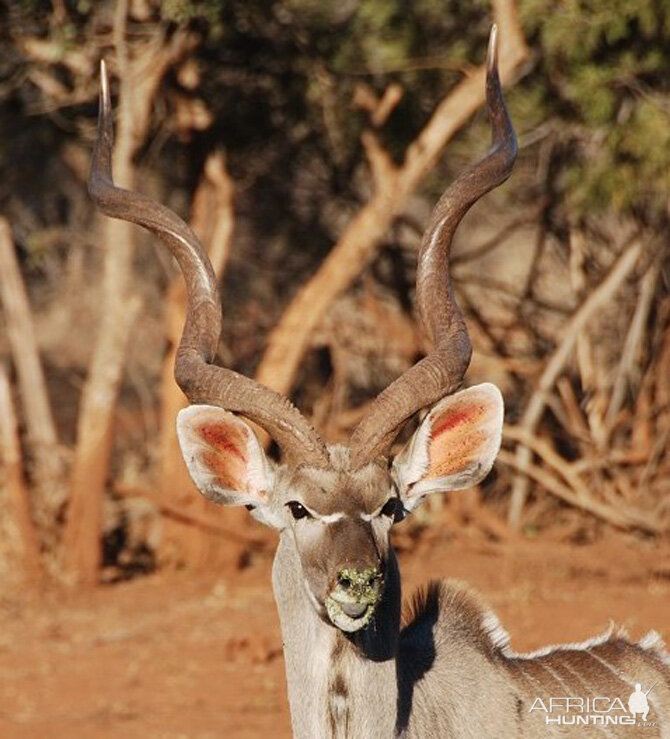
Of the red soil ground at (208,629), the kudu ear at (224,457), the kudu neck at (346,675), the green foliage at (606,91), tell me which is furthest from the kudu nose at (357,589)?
the green foliage at (606,91)

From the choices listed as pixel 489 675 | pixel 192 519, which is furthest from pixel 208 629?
pixel 489 675

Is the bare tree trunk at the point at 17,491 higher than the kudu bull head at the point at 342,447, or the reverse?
the bare tree trunk at the point at 17,491

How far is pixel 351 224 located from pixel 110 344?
1535 mm

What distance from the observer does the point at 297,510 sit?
139 inches

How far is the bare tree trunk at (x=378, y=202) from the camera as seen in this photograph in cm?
824

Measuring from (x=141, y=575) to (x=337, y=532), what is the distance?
241 inches

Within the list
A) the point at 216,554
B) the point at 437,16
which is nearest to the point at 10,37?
the point at 437,16

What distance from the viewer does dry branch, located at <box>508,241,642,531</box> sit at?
30.5ft

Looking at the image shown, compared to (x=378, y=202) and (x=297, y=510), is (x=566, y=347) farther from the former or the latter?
(x=297, y=510)

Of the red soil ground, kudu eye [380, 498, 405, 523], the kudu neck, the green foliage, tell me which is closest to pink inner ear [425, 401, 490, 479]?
kudu eye [380, 498, 405, 523]

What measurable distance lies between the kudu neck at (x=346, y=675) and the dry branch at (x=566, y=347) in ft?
19.0

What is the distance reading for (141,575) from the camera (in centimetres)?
934

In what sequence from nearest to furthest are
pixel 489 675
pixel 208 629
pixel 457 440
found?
pixel 457 440
pixel 489 675
pixel 208 629

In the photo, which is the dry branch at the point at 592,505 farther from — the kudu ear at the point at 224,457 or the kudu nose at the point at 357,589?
the kudu nose at the point at 357,589
